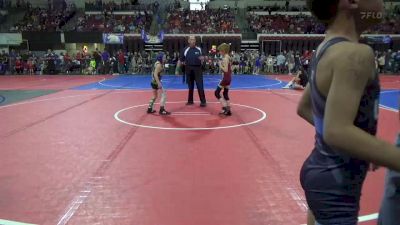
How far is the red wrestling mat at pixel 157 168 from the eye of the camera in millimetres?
3811

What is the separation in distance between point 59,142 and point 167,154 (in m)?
2.23

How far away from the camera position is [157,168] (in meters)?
5.19

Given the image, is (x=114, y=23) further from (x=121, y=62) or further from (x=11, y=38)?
(x=121, y=62)

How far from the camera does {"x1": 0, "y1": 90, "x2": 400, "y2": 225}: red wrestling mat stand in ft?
12.5

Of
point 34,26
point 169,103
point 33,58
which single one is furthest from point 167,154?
point 34,26

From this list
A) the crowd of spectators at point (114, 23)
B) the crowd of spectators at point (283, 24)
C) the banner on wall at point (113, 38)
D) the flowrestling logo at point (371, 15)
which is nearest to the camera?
the flowrestling logo at point (371, 15)

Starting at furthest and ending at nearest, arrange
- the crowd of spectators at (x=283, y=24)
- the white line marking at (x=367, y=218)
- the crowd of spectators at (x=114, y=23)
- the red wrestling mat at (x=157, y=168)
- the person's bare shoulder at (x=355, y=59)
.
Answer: the crowd of spectators at (x=114, y=23), the crowd of spectators at (x=283, y=24), the red wrestling mat at (x=157, y=168), the white line marking at (x=367, y=218), the person's bare shoulder at (x=355, y=59)

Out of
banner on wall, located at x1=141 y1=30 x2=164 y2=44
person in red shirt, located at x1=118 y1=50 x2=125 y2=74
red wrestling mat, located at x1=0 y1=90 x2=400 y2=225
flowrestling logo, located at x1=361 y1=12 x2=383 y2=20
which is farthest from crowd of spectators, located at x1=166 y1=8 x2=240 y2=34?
flowrestling logo, located at x1=361 y1=12 x2=383 y2=20

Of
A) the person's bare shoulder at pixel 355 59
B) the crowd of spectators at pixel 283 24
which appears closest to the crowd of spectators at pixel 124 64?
the crowd of spectators at pixel 283 24

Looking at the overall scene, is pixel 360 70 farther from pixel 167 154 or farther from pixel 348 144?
pixel 167 154

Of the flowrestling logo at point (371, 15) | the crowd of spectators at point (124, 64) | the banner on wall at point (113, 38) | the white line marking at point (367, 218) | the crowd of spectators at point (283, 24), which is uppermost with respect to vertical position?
the crowd of spectators at point (283, 24)

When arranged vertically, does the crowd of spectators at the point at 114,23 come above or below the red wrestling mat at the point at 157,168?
above

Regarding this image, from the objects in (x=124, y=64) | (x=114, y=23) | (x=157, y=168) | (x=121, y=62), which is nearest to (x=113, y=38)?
(x=114, y=23)

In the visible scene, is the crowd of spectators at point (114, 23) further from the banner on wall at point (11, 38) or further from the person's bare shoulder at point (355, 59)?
the person's bare shoulder at point (355, 59)
